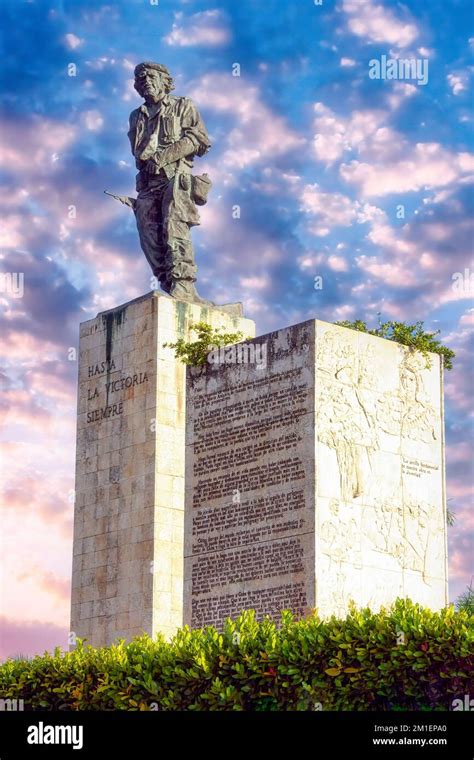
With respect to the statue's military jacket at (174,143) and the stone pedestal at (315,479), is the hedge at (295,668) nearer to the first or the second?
the stone pedestal at (315,479)

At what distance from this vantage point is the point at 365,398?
89.0 ft

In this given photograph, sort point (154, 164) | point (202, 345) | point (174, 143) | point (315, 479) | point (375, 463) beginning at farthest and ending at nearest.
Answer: point (154, 164), point (174, 143), point (202, 345), point (375, 463), point (315, 479)

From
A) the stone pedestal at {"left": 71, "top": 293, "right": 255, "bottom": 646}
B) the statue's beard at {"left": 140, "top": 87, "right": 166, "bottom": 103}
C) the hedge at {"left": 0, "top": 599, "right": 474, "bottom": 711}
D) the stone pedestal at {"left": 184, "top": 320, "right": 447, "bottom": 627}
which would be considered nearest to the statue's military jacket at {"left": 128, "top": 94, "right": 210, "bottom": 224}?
the statue's beard at {"left": 140, "top": 87, "right": 166, "bottom": 103}

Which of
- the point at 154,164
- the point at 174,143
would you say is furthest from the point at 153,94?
the point at 154,164

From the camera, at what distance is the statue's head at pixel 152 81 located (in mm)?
35688

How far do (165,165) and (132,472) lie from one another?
7330 mm

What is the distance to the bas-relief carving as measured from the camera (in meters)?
26.1

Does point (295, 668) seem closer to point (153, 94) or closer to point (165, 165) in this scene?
point (165, 165)

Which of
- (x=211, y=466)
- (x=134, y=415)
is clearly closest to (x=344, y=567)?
(x=211, y=466)

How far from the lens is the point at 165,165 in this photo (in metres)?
35.6

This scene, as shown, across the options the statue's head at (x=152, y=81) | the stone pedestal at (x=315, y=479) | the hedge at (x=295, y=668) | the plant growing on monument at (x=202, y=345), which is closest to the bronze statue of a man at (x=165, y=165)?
the statue's head at (x=152, y=81)

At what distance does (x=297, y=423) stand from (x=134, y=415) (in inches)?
296

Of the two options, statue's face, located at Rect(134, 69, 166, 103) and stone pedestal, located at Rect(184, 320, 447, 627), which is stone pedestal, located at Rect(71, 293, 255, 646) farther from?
statue's face, located at Rect(134, 69, 166, 103)

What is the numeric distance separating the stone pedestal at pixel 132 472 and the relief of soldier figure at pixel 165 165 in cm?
193
